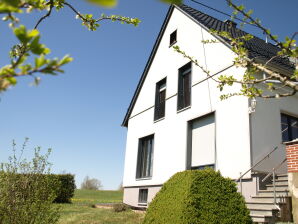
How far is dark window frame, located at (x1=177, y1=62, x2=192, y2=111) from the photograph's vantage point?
43.2 ft

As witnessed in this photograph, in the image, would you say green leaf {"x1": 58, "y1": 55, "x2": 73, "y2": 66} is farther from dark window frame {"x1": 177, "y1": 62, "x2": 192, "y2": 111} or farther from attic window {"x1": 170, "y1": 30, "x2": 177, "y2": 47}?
attic window {"x1": 170, "y1": 30, "x2": 177, "y2": 47}

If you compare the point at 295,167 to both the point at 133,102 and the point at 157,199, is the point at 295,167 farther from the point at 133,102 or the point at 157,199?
the point at 133,102

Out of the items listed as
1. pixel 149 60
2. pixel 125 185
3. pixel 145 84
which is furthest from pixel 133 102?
pixel 125 185

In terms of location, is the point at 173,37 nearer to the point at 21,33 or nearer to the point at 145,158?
the point at 145,158

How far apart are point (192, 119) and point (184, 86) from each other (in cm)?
214

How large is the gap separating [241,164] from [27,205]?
6426 mm

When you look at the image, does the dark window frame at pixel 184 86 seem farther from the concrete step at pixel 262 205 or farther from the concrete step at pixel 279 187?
the concrete step at pixel 262 205

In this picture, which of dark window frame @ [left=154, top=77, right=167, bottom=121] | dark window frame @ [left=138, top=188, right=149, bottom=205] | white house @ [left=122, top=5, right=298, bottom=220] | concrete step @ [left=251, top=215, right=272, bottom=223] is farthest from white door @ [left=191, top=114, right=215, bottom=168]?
dark window frame @ [left=138, top=188, right=149, bottom=205]

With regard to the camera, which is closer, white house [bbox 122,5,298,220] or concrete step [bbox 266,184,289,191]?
concrete step [bbox 266,184,289,191]

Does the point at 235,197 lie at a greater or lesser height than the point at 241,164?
lesser

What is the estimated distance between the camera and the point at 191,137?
12.4 m

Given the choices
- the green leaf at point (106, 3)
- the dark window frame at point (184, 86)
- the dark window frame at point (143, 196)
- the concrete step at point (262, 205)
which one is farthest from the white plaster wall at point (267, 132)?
the green leaf at point (106, 3)

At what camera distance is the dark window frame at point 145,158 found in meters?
15.1

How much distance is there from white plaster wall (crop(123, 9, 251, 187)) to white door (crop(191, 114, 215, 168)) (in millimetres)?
345
